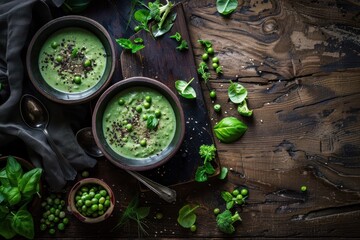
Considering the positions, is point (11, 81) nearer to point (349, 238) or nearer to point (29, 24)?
point (29, 24)

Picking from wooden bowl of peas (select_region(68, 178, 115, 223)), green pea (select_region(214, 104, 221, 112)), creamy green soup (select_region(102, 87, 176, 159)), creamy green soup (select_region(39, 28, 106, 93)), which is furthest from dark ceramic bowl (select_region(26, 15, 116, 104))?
green pea (select_region(214, 104, 221, 112))

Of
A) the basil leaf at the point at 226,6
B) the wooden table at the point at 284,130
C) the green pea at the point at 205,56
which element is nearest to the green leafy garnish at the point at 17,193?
the wooden table at the point at 284,130

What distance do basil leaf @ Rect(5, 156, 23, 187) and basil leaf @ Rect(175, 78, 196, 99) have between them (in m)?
0.93

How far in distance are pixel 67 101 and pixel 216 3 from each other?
0.99 metres

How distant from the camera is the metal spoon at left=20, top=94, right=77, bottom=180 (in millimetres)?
2932

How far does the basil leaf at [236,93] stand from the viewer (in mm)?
3008

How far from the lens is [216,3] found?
3.07 meters

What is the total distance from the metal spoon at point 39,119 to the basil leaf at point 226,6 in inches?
44.1

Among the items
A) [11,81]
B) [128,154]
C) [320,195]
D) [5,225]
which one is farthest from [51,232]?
[320,195]

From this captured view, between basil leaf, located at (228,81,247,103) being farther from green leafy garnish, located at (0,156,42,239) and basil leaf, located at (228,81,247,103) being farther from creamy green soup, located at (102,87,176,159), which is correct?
green leafy garnish, located at (0,156,42,239)

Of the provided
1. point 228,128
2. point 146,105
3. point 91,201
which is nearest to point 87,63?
point 146,105

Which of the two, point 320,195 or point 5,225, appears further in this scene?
point 320,195

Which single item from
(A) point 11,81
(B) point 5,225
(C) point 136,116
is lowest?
(B) point 5,225

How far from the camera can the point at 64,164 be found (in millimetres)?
2973
